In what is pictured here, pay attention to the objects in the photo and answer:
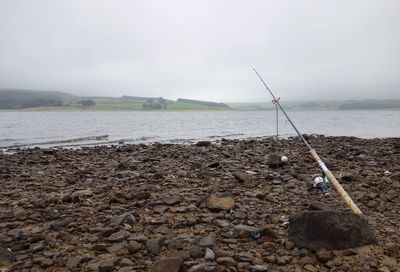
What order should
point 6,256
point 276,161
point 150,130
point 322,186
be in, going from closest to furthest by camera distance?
1. point 6,256
2. point 322,186
3. point 276,161
4. point 150,130

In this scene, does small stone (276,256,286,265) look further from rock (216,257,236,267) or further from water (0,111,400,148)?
water (0,111,400,148)

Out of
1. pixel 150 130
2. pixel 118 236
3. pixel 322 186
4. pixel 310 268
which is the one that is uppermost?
pixel 322 186

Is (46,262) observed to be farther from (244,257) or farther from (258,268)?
(258,268)

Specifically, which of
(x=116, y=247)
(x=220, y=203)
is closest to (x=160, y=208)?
(x=220, y=203)

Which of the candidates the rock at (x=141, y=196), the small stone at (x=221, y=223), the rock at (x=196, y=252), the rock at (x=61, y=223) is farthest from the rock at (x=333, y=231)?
the rock at (x=61, y=223)

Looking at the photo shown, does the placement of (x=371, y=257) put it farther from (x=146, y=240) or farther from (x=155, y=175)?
(x=155, y=175)

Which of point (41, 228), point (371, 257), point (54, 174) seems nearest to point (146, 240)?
point (41, 228)

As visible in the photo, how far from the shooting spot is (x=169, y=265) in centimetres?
404

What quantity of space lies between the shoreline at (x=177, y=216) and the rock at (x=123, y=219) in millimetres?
20

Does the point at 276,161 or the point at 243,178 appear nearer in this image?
the point at 243,178

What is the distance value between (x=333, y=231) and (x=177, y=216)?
255 centimetres

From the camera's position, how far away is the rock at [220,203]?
247 inches

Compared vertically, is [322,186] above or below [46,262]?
above

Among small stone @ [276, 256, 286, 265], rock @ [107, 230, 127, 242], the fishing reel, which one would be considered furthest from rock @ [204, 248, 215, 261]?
the fishing reel
